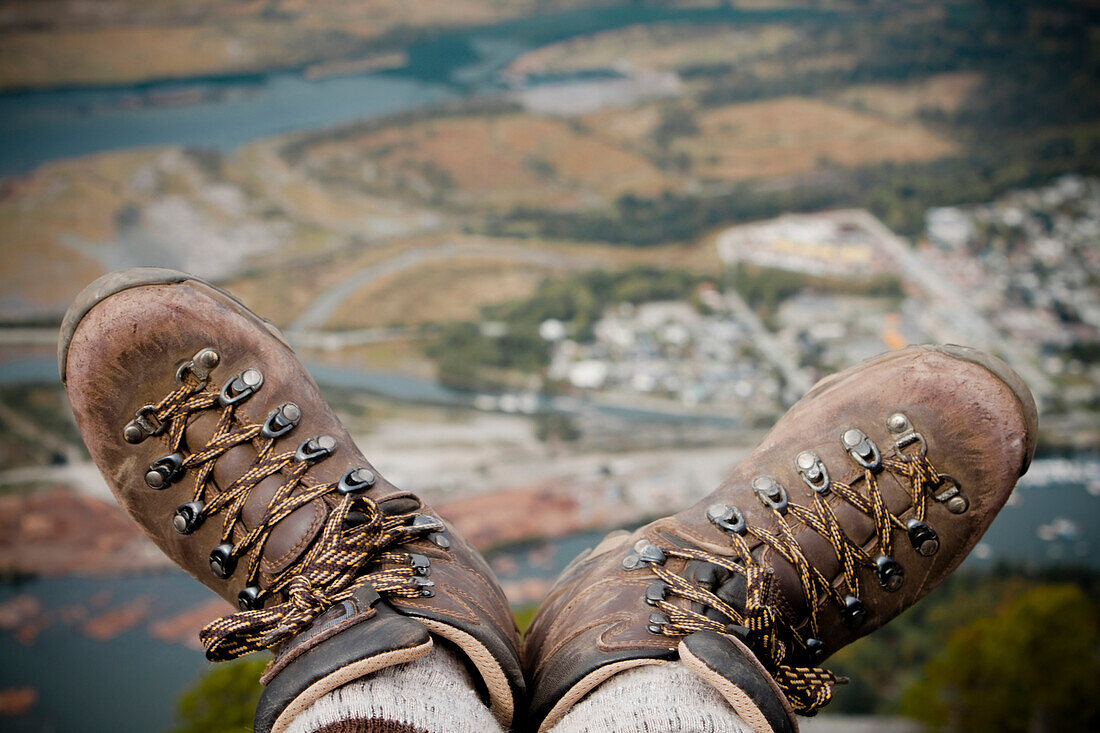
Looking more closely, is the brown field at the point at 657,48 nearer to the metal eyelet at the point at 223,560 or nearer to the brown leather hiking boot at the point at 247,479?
the brown leather hiking boot at the point at 247,479

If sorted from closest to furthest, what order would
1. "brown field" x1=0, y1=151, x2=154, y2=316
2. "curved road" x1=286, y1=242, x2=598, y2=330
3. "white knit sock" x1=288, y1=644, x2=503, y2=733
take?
1. "white knit sock" x1=288, y1=644, x2=503, y2=733
2. "brown field" x1=0, y1=151, x2=154, y2=316
3. "curved road" x1=286, y1=242, x2=598, y2=330

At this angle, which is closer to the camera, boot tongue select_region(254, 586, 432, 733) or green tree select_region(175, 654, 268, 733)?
boot tongue select_region(254, 586, 432, 733)

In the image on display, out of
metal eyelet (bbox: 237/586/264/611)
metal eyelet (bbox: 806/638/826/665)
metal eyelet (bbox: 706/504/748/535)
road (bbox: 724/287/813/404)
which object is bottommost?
road (bbox: 724/287/813/404)

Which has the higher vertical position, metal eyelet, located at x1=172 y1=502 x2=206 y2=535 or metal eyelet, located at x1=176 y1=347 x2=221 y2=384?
metal eyelet, located at x1=176 y1=347 x2=221 y2=384

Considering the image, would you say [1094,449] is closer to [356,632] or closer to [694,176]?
Result: [694,176]

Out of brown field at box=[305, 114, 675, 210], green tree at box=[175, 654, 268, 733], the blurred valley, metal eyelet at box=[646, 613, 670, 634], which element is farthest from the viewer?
brown field at box=[305, 114, 675, 210]

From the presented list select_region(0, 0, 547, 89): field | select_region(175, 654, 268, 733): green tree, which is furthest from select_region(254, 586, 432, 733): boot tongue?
select_region(0, 0, 547, 89): field

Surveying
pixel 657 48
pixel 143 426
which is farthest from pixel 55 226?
pixel 143 426

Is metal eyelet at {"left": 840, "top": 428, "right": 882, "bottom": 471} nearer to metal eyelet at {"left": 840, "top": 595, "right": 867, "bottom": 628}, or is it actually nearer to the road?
metal eyelet at {"left": 840, "top": 595, "right": 867, "bottom": 628}
